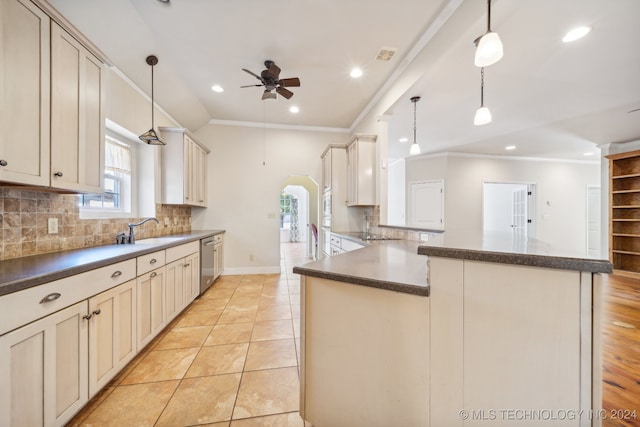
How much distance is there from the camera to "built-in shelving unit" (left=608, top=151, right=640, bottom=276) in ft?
14.8

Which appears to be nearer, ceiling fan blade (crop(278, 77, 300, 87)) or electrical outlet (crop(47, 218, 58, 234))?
electrical outlet (crop(47, 218, 58, 234))

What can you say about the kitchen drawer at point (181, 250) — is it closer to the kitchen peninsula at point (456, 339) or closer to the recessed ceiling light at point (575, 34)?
the kitchen peninsula at point (456, 339)

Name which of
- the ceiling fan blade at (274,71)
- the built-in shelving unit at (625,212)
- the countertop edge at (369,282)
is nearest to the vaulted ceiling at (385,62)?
the ceiling fan blade at (274,71)

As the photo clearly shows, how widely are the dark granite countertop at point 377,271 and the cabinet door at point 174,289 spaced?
6.10 feet

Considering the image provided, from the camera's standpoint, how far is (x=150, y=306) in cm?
206

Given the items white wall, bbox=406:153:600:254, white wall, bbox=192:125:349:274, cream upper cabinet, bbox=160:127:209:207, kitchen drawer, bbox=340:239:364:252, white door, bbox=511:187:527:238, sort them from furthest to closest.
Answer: white door, bbox=511:187:527:238 → white wall, bbox=406:153:600:254 → white wall, bbox=192:125:349:274 → cream upper cabinet, bbox=160:127:209:207 → kitchen drawer, bbox=340:239:364:252

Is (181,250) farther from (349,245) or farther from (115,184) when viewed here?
(349,245)

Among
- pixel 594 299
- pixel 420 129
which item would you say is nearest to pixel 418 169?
pixel 420 129

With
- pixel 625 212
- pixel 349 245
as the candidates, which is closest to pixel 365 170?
pixel 349 245

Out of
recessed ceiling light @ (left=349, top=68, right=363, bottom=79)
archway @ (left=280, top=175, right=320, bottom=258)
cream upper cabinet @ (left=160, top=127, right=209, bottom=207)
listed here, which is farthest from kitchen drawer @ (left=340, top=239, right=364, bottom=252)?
archway @ (left=280, top=175, right=320, bottom=258)

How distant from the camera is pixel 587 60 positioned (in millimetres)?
2311

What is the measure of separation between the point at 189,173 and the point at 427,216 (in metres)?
5.61

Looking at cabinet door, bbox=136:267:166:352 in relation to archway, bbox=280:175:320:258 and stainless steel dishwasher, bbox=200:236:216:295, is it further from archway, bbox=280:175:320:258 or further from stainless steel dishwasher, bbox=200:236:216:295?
archway, bbox=280:175:320:258

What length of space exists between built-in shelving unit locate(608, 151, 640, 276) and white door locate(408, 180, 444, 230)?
3093mm
